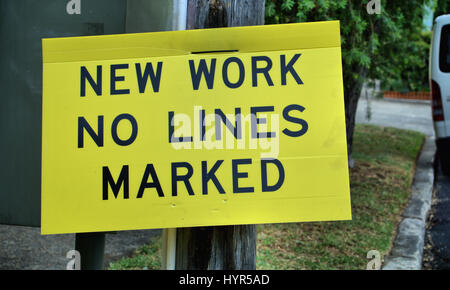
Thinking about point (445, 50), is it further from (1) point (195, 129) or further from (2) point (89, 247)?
(1) point (195, 129)

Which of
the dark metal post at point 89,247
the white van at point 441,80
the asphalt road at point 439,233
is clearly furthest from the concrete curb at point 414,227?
the dark metal post at point 89,247

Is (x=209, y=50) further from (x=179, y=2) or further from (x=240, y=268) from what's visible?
(x=240, y=268)

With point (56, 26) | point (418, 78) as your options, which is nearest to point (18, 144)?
point (56, 26)

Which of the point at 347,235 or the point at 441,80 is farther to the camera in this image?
the point at 441,80

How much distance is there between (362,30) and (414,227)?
2.06 metres

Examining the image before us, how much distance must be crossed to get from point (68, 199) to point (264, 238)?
3.22m

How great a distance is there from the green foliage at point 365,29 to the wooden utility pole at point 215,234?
1906 millimetres

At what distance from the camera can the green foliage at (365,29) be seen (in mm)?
4146

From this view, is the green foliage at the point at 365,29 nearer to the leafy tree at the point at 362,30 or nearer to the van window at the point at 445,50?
the leafy tree at the point at 362,30

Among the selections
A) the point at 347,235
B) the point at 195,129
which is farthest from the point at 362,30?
the point at 195,129

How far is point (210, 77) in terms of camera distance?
184 centimetres

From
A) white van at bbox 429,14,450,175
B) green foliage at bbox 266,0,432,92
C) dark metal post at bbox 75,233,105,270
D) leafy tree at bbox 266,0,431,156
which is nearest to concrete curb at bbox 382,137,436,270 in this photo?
white van at bbox 429,14,450,175

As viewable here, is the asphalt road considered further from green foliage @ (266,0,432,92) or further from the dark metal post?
the dark metal post

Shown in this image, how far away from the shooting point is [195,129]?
1811 mm
